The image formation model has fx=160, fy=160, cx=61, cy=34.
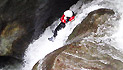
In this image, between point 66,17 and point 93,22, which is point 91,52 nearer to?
point 93,22

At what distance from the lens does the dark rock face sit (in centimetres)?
521

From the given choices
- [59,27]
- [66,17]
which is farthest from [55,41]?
[66,17]

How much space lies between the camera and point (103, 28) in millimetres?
4879

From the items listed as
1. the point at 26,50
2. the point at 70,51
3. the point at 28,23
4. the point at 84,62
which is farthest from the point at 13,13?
the point at 84,62

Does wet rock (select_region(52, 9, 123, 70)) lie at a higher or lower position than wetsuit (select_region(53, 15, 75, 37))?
lower

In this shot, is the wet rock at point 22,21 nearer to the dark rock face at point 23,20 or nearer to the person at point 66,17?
the dark rock face at point 23,20

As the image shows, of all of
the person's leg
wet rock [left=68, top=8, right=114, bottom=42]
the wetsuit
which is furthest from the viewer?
the person's leg

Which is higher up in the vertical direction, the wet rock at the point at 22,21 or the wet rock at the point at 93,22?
the wet rock at the point at 22,21

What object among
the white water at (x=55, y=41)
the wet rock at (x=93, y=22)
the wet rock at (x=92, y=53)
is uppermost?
the white water at (x=55, y=41)

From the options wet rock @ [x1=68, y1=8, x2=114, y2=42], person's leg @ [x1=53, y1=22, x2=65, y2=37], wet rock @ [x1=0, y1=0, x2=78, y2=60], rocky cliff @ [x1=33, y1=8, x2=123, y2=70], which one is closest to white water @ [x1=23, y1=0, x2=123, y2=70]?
person's leg @ [x1=53, y1=22, x2=65, y2=37]

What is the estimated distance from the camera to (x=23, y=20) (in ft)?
18.7

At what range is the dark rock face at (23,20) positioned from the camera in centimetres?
521

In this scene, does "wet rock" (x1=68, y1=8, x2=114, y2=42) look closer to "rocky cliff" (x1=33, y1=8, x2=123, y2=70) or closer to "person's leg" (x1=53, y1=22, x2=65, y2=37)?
"rocky cliff" (x1=33, y1=8, x2=123, y2=70)


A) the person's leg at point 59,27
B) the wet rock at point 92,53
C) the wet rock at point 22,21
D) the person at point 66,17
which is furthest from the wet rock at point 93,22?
the wet rock at point 22,21
